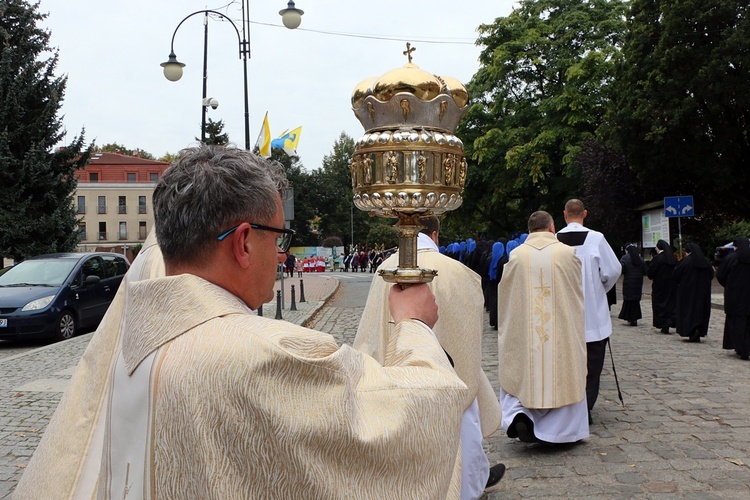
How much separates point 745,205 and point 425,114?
26679 mm

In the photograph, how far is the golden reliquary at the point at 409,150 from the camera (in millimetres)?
2207

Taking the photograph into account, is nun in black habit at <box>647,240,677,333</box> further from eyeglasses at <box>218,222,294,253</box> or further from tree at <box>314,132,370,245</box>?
tree at <box>314,132,370,245</box>

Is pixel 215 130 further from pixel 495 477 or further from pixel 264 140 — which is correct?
pixel 495 477

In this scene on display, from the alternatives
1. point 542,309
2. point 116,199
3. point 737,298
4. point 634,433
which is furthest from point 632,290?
point 116,199

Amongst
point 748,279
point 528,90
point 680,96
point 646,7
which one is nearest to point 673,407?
point 748,279

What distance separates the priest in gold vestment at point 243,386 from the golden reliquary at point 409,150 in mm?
590

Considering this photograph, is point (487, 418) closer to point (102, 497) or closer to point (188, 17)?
point (102, 497)

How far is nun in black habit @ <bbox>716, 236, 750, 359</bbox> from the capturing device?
10.1m

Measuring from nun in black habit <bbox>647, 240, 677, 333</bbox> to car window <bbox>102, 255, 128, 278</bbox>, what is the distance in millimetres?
10746

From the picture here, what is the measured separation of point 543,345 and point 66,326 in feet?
31.9

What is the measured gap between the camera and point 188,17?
18.2 metres

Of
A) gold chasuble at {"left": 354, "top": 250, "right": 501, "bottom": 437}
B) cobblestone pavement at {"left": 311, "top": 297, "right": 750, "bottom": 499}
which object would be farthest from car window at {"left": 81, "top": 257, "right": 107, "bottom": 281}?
gold chasuble at {"left": 354, "top": 250, "right": 501, "bottom": 437}

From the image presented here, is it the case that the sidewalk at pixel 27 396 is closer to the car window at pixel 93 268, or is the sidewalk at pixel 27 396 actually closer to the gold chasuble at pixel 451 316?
the car window at pixel 93 268

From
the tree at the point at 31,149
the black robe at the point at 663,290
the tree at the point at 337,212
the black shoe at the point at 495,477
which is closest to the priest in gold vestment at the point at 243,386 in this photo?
the black shoe at the point at 495,477
